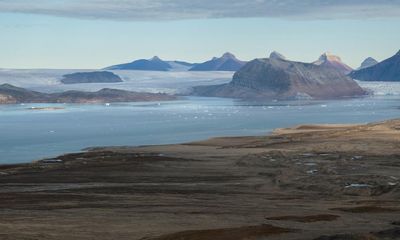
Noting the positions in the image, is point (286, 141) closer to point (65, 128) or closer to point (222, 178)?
point (222, 178)

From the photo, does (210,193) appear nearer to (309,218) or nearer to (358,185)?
(358,185)

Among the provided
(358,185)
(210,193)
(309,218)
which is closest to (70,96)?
(358,185)

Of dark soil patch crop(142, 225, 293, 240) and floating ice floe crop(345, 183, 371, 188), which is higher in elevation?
dark soil patch crop(142, 225, 293, 240)

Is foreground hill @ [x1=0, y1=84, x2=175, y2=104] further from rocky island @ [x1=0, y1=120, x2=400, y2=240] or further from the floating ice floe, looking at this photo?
the floating ice floe

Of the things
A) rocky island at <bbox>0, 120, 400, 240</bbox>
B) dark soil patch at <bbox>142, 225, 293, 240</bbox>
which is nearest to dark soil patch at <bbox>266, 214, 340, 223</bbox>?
rocky island at <bbox>0, 120, 400, 240</bbox>

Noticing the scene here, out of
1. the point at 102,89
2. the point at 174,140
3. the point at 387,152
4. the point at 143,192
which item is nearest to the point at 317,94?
the point at 102,89

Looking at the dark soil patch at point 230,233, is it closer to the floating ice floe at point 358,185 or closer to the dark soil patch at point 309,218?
the dark soil patch at point 309,218
